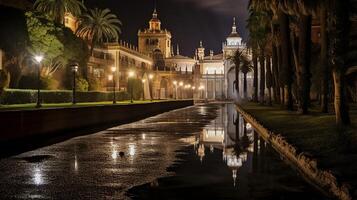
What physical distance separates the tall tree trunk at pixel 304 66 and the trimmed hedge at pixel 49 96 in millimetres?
22475

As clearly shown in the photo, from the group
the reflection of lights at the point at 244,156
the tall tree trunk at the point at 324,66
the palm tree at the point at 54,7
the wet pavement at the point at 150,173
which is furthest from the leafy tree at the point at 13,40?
the reflection of lights at the point at 244,156

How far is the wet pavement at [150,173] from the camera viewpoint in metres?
8.90

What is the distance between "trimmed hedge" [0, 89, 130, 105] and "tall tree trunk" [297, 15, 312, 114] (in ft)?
73.7

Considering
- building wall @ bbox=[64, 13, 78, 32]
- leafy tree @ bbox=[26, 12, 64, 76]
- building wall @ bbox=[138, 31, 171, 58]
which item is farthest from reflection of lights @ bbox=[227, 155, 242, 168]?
building wall @ bbox=[138, 31, 171, 58]

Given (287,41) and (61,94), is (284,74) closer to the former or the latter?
(287,41)

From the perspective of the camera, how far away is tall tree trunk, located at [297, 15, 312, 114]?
29656 mm

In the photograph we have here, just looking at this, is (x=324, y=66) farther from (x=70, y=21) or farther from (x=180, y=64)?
(x=180, y=64)

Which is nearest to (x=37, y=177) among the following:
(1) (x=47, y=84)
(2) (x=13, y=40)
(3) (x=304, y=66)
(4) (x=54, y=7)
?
(3) (x=304, y=66)

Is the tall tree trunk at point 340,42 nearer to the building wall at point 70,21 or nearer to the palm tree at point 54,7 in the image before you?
the palm tree at point 54,7

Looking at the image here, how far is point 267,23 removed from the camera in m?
47.9

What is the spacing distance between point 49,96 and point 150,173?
1602 inches

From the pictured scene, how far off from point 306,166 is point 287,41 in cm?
2512

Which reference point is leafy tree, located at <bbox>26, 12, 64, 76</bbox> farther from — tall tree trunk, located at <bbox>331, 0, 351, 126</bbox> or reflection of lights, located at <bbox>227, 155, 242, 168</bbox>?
reflection of lights, located at <bbox>227, 155, 242, 168</bbox>

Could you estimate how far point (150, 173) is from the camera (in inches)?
444
